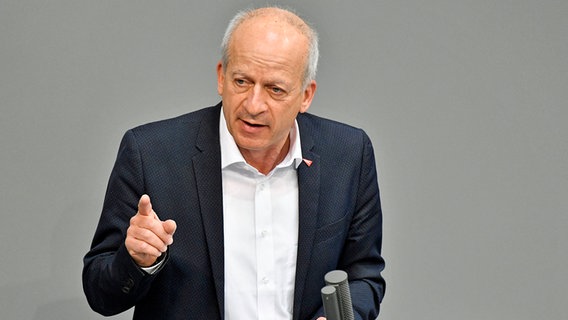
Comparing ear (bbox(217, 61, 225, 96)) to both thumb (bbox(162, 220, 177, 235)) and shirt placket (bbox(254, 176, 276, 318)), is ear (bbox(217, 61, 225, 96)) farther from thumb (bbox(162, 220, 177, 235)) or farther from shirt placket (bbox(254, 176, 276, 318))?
thumb (bbox(162, 220, 177, 235))

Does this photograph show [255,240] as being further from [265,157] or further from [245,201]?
[265,157]

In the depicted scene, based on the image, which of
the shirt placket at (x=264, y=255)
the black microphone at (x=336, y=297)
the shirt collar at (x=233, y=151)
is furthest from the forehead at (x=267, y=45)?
the black microphone at (x=336, y=297)

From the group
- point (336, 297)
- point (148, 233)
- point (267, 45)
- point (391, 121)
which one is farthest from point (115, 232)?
point (391, 121)

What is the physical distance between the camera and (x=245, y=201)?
2.27 m

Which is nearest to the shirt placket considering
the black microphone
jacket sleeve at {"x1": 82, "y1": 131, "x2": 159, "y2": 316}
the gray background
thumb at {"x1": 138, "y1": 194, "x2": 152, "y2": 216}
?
jacket sleeve at {"x1": 82, "y1": 131, "x2": 159, "y2": 316}

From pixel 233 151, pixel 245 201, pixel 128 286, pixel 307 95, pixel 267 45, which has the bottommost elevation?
pixel 128 286

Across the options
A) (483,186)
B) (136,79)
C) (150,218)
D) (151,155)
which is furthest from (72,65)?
(483,186)

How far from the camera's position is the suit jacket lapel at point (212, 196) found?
2186 mm

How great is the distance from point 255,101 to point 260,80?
0.05 meters

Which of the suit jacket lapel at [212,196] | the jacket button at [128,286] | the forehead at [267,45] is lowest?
the jacket button at [128,286]

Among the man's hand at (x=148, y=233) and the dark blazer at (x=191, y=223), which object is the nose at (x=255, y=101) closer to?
the dark blazer at (x=191, y=223)

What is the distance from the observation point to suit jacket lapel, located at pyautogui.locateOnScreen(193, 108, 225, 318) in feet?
7.17

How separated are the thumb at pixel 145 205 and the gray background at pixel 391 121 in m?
0.88

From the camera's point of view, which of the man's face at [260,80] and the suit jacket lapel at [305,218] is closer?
the man's face at [260,80]
